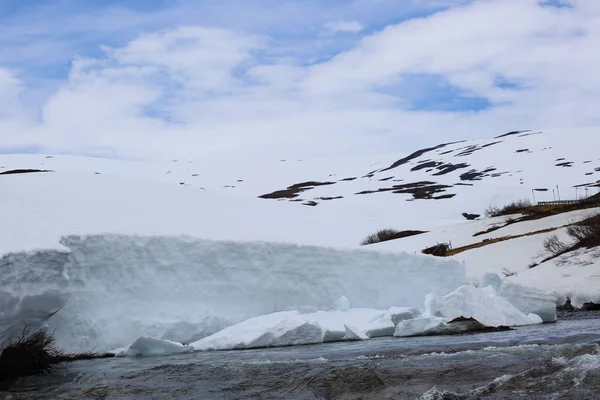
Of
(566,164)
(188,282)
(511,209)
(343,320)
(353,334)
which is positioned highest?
(566,164)

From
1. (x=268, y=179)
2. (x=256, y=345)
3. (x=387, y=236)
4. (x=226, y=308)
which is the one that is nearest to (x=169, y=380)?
(x=256, y=345)

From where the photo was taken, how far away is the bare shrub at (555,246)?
29.6 m

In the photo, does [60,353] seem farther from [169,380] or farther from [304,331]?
[304,331]

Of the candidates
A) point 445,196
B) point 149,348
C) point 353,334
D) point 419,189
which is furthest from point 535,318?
point 419,189

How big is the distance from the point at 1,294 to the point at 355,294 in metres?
8.22

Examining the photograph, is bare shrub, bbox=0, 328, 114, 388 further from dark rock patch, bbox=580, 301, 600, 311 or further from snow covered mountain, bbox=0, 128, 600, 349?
dark rock patch, bbox=580, 301, 600, 311

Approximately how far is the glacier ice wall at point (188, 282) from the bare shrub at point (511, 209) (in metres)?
32.2

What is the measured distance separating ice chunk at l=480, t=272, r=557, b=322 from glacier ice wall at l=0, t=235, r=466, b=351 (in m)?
1.47

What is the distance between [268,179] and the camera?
319 ft

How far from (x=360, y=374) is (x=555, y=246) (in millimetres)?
22752

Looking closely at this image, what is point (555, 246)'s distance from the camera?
29984mm

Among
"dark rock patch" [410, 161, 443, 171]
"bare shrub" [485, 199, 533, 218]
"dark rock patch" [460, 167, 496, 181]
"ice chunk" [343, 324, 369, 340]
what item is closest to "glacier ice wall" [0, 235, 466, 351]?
"ice chunk" [343, 324, 369, 340]

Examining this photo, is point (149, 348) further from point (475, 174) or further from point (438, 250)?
point (475, 174)

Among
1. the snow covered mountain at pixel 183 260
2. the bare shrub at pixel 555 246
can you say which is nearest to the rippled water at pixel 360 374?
the snow covered mountain at pixel 183 260
